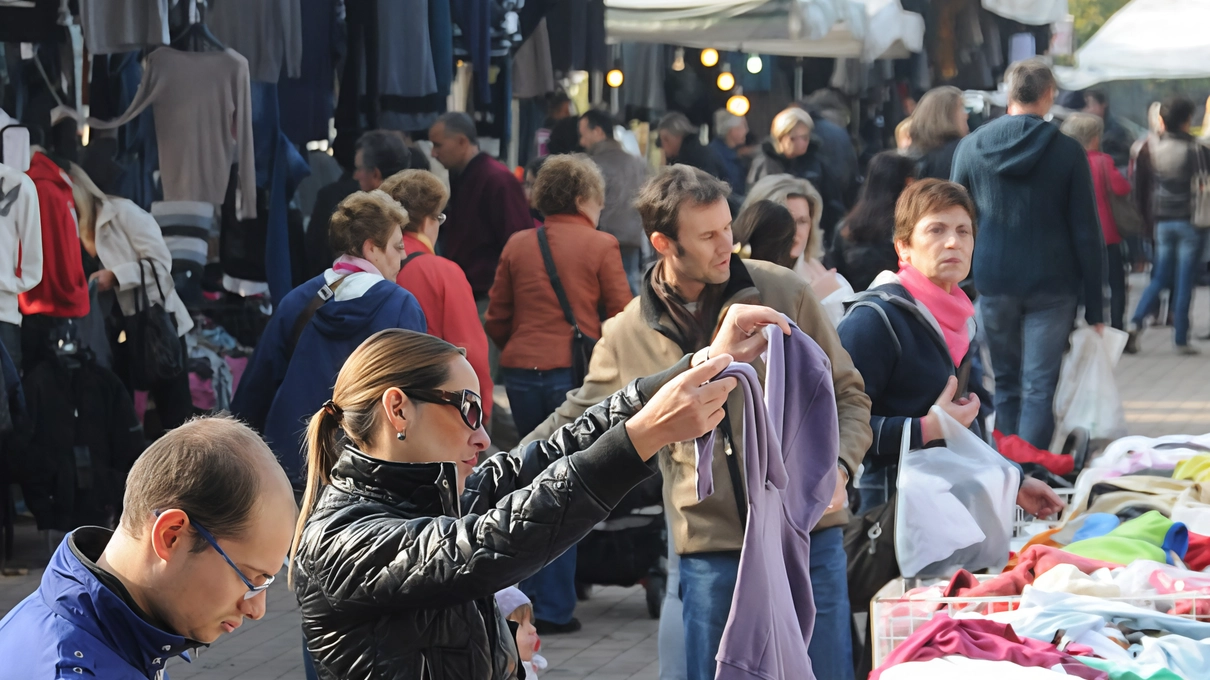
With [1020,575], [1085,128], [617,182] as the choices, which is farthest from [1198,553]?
[1085,128]

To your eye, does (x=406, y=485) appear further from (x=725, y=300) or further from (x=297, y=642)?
(x=297, y=642)

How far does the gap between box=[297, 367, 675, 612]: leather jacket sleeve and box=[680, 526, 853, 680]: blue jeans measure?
167 centimetres

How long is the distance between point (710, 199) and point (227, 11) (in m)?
5.17

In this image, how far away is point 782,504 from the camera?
3.48m

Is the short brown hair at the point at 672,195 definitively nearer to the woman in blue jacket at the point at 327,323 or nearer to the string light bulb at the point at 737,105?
the woman in blue jacket at the point at 327,323

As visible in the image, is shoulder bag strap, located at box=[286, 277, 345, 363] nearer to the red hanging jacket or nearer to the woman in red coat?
the woman in red coat

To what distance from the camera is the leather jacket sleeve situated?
2293 mm

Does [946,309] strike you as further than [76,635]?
Yes

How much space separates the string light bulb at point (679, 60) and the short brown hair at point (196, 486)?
52.3ft

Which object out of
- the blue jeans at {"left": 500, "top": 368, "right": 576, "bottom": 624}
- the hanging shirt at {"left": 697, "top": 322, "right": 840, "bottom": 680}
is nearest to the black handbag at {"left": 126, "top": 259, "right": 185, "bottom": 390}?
the blue jeans at {"left": 500, "top": 368, "right": 576, "bottom": 624}

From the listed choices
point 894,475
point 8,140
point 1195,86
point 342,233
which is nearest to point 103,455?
point 8,140

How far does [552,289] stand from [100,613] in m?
5.29

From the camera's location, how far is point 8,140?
7.23 metres

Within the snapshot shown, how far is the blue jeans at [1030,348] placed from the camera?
811 cm
